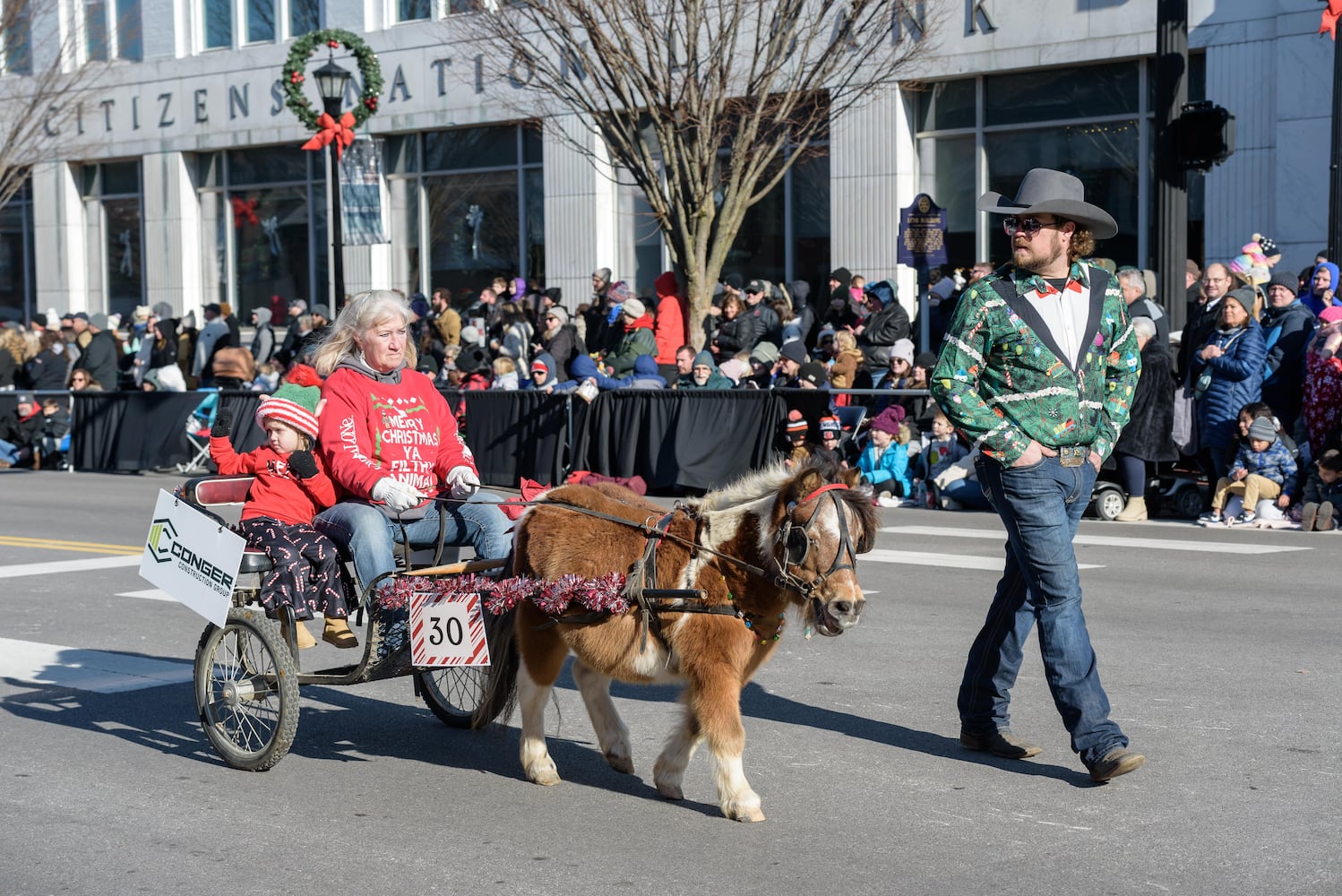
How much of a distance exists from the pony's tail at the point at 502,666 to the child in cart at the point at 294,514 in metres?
0.60

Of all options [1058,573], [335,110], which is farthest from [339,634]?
[335,110]

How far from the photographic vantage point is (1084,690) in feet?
19.6

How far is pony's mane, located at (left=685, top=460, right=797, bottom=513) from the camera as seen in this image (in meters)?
5.60

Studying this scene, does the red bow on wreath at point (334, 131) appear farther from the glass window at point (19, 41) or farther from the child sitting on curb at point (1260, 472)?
the child sitting on curb at point (1260, 472)

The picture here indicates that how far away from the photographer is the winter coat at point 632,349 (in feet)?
65.4

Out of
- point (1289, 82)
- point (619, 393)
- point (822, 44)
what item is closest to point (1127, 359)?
point (619, 393)

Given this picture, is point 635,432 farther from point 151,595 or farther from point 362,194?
point 362,194

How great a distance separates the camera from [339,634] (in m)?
6.73

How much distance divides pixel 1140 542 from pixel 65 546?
8.72 meters

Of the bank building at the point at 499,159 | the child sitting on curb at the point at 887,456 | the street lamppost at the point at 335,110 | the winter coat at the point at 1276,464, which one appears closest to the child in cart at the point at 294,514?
the winter coat at the point at 1276,464

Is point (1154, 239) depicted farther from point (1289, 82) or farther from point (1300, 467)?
point (1289, 82)

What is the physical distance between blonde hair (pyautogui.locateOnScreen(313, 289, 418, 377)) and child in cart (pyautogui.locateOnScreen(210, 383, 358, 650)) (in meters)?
0.22

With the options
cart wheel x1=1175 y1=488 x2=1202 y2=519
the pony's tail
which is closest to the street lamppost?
cart wheel x1=1175 y1=488 x2=1202 y2=519

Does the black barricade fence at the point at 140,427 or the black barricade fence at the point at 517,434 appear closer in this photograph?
the black barricade fence at the point at 517,434
